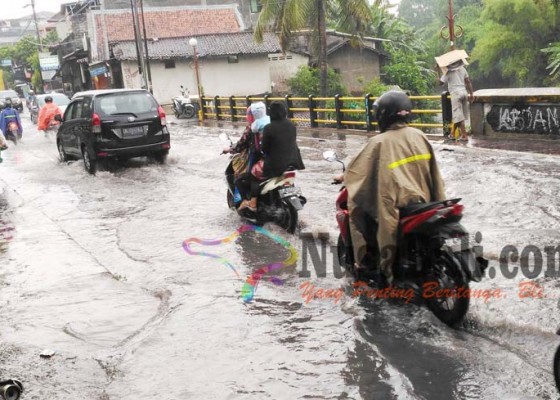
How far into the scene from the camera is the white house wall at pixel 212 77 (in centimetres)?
3950

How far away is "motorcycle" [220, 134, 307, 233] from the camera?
7848 millimetres

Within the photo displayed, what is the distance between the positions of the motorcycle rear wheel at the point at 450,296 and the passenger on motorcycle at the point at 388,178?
1.13ft

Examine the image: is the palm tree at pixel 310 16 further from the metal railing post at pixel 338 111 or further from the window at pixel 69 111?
the window at pixel 69 111

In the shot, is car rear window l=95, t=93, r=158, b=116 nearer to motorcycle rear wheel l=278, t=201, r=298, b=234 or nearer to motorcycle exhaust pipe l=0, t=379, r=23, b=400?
motorcycle rear wheel l=278, t=201, r=298, b=234

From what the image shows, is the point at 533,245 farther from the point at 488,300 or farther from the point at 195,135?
the point at 195,135

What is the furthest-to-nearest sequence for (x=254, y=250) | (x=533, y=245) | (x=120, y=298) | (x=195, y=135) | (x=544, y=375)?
(x=195, y=135) → (x=254, y=250) → (x=533, y=245) → (x=120, y=298) → (x=544, y=375)

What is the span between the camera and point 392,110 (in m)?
5.00

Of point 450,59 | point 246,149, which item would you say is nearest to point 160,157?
point 450,59

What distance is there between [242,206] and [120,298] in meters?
2.70

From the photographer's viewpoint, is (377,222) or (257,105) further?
(257,105)

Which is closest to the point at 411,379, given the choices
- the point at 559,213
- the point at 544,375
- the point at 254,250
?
the point at 544,375

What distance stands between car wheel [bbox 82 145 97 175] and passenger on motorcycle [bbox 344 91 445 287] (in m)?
10.0

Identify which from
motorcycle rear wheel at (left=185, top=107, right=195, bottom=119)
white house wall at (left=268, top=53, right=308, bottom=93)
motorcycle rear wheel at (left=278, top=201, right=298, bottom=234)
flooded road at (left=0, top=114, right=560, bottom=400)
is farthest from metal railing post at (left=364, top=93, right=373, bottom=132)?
white house wall at (left=268, top=53, right=308, bottom=93)

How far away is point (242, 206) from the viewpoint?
28.6ft
